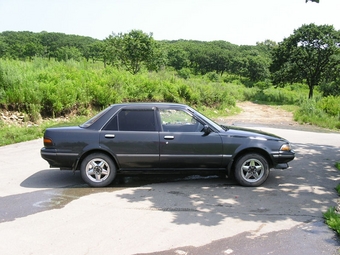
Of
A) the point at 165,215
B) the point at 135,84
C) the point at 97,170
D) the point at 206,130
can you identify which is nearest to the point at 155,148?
the point at 206,130

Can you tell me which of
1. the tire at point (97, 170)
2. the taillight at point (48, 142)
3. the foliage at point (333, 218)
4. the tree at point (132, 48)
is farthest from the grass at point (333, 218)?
the tree at point (132, 48)

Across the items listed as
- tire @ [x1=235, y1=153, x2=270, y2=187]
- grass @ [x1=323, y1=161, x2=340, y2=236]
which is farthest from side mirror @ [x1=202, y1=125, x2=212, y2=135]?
grass @ [x1=323, y1=161, x2=340, y2=236]

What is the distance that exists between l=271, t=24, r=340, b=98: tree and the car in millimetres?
32281

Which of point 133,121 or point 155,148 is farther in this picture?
point 133,121

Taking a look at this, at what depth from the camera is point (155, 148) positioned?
6324 millimetres

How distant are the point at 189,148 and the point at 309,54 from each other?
33.2m

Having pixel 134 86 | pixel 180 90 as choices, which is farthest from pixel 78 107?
pixel 180 90

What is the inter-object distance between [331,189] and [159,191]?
3286mm

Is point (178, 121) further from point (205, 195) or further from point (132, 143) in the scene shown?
point (205, 195)

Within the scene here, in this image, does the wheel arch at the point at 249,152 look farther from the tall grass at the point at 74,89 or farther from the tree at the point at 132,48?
the tree at the point at 132,48

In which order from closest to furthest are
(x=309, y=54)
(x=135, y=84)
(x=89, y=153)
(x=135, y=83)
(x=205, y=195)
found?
(x=205, y=195) < (x=89, y=153) < (x=135, y=84) < (x=135, y=83) < (x=309, y=54)

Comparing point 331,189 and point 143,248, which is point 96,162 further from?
point 331,189

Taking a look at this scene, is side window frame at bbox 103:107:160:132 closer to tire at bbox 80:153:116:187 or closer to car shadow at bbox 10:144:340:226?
tire at bbox 80:153:116:187

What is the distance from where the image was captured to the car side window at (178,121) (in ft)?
21.3
